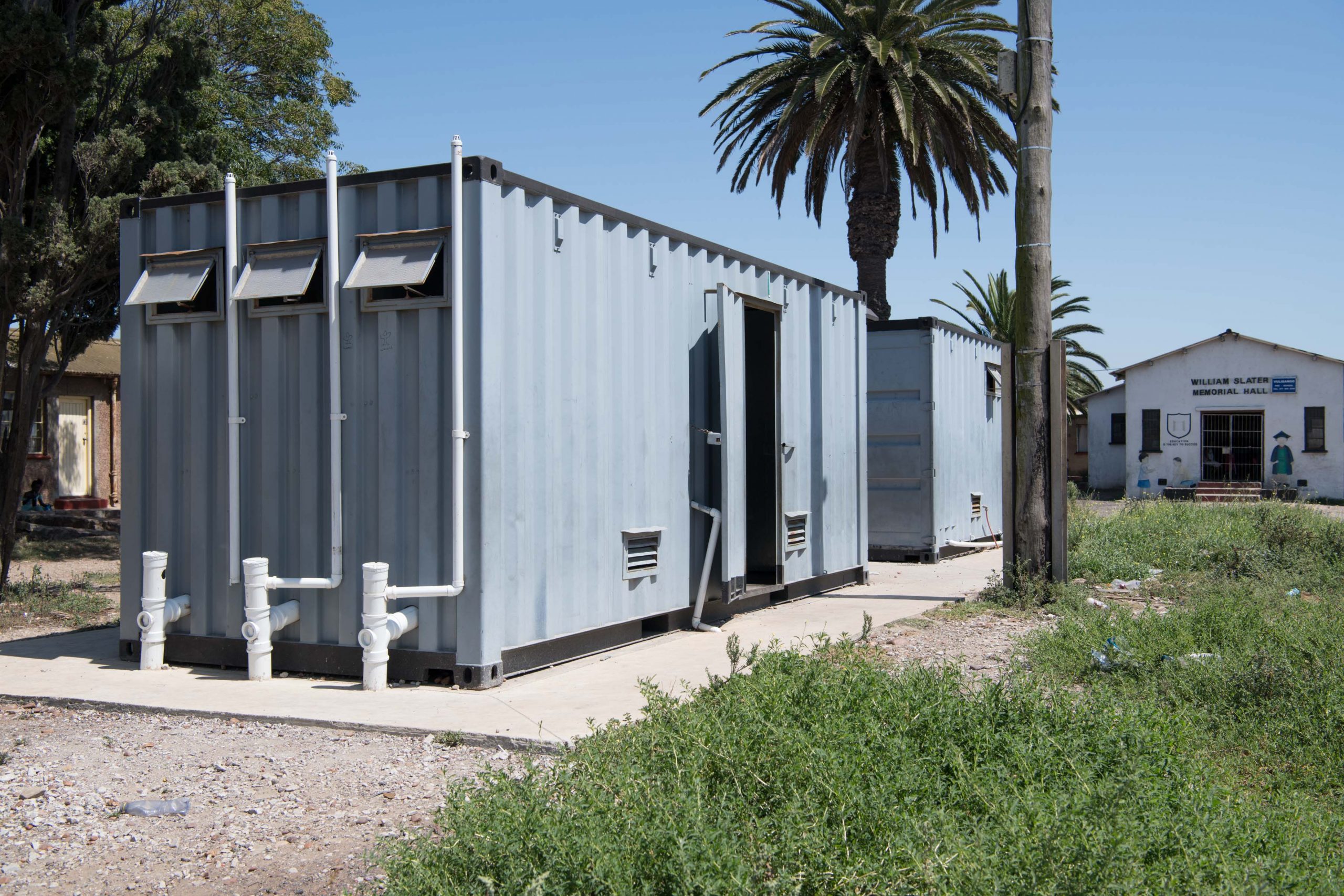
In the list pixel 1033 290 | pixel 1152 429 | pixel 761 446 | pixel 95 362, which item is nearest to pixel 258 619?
pixel 761 446

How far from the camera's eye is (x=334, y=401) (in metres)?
6.59

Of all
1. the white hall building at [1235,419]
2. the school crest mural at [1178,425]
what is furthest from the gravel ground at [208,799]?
the school crest mural at [1178,425]

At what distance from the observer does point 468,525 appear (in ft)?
20.6

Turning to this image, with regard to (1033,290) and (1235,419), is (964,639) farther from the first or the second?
(1235,419)

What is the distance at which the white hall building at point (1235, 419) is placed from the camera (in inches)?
1147

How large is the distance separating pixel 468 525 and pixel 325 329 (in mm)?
A: 1609

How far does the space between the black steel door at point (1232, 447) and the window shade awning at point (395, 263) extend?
94.3ft

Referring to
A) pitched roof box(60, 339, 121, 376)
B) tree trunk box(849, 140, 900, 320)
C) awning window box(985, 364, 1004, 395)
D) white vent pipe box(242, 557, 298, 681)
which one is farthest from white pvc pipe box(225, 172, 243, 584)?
pitched roof box(60, 339, 121, 376)

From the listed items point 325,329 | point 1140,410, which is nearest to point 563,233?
point 325,329

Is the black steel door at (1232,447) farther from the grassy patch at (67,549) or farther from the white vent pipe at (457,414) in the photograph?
the white vent pipe at (457,414)

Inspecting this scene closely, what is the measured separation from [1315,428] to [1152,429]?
4.00 meters

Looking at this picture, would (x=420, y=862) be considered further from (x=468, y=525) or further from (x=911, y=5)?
(x=911, y=5)

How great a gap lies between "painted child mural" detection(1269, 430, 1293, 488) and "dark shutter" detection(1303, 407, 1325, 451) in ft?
1.63

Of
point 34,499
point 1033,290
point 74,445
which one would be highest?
point 1033,290
